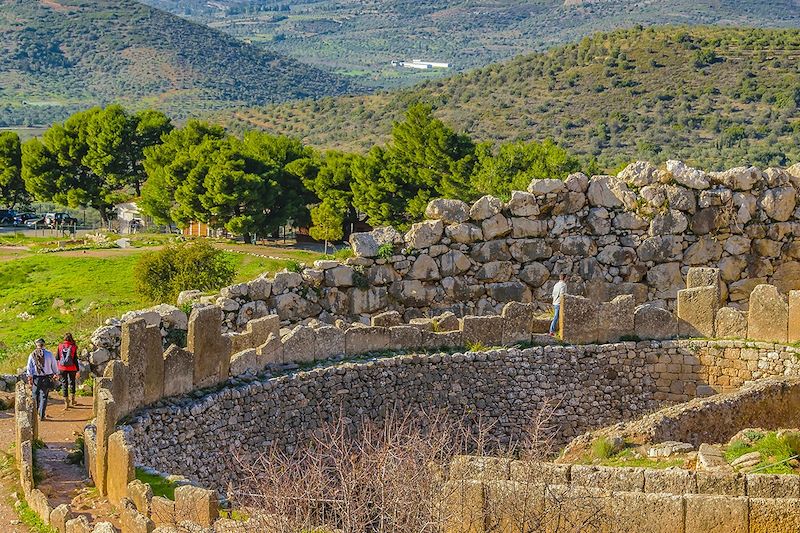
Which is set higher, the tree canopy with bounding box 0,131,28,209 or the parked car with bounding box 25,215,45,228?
the tree canopy with bounding box 0,131,28,209

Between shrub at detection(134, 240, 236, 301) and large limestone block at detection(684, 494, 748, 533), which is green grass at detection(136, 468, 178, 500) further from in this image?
shrub at detection(134, 240, 236, 301)

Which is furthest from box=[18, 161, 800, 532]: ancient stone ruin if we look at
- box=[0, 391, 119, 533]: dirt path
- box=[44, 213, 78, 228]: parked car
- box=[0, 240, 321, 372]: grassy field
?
box=[44, 213, 78, 228]: parked car

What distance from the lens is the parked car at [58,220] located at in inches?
2685

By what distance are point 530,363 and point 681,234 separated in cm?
525

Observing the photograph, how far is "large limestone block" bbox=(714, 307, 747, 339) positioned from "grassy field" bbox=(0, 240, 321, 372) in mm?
12902

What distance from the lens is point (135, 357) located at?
17062 mm

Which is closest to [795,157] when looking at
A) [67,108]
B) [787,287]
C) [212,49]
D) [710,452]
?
[787,287]

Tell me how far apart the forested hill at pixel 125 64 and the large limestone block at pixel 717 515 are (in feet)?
497

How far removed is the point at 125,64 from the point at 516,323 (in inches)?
6522

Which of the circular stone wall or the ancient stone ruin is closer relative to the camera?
the ancient stone ruin

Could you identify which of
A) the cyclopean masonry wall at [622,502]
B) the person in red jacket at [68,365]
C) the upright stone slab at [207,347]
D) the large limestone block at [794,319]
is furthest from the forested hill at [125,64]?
the cyclopean masonry wall at [622,502]

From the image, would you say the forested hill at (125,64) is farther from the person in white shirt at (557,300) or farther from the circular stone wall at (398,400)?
the circular stone wall at (398,400)

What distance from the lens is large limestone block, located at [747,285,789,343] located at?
19844 millimetres

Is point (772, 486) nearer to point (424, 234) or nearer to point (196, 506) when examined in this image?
point (196, 506)
